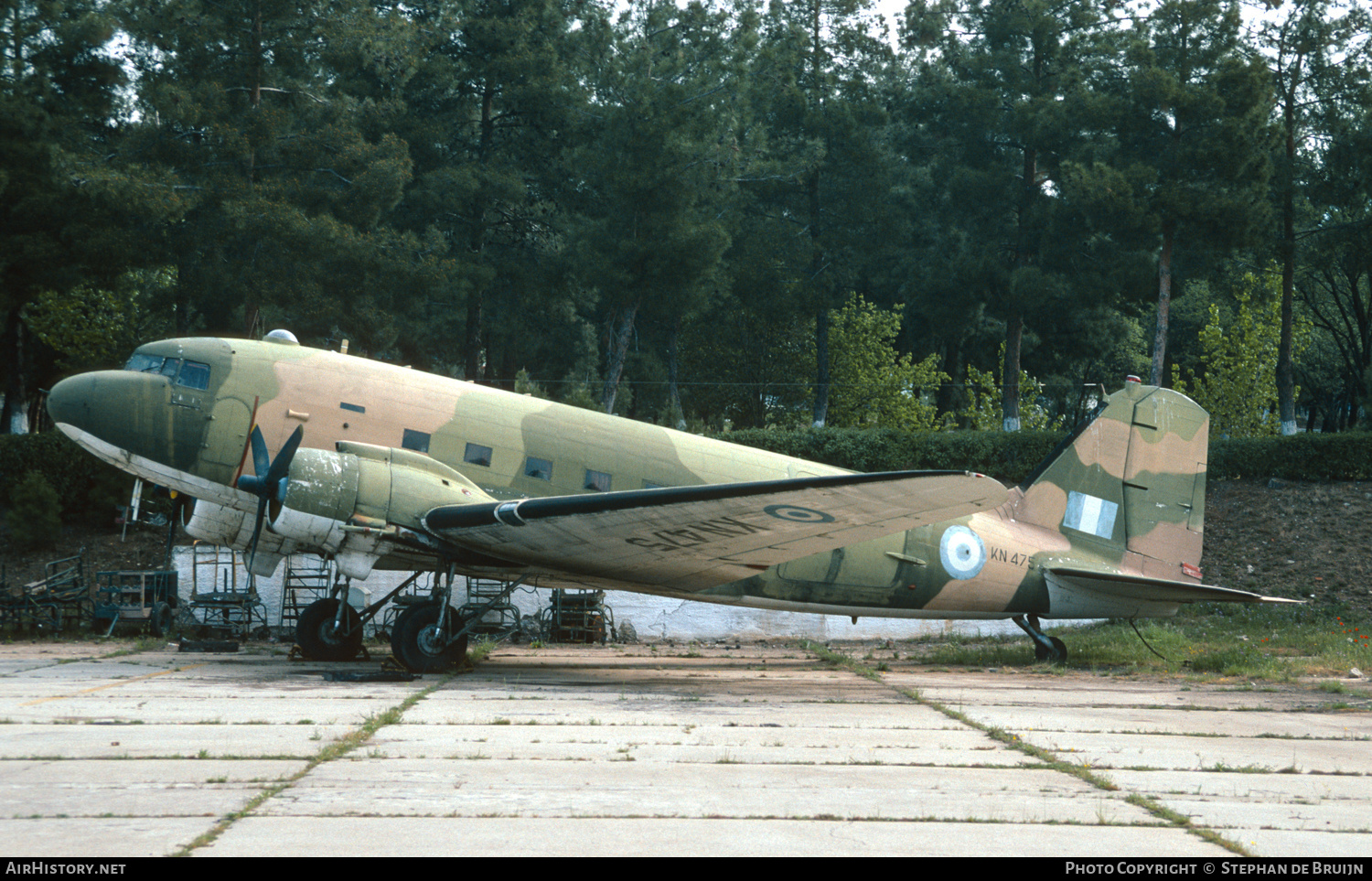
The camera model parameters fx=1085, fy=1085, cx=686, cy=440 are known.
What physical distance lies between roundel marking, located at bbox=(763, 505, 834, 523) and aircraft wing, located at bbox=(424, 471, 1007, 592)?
0.8 inches

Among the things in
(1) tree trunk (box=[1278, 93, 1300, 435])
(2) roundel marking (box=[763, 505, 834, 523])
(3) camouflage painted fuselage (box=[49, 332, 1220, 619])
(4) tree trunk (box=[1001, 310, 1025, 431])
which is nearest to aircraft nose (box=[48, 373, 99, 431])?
(3) camouflage painted fuselage (box=[49, 332, 1220, 619])

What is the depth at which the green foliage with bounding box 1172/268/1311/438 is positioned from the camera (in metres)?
41.8

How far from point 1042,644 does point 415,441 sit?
395 inches

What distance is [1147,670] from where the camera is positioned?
16.1 m

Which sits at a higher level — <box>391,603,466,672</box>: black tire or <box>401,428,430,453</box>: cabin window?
<box>401,428,430,453</box>: cabin window

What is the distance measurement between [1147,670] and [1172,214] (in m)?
19.7

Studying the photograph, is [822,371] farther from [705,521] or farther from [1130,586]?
[705,521]

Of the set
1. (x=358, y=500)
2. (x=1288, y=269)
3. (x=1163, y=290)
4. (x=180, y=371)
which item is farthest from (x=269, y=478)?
(x=1288, y=269)

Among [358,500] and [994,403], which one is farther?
[994,403]

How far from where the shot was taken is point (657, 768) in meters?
7.86

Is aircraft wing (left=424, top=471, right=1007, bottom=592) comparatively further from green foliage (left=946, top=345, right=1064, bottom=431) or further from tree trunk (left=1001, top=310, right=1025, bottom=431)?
green foliage (left=946, top=345, right=1064, bottom=431)

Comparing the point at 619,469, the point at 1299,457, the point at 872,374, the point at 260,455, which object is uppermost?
the point at 872,374
